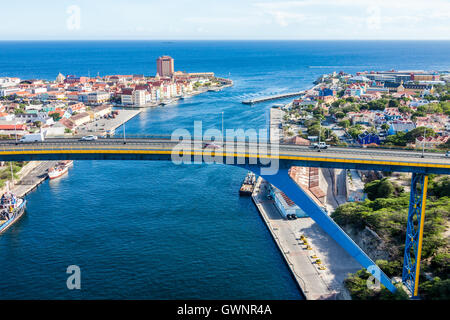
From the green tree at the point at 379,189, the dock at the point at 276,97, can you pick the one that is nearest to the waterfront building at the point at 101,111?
the dock at the point at 276,97

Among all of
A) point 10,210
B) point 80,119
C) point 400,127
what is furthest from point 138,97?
point 10,210

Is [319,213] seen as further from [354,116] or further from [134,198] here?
[354,116]

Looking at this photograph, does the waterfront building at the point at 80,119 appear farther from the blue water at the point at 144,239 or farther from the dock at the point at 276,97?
the dock at the point at 276,97

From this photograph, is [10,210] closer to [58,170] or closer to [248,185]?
[58,170]

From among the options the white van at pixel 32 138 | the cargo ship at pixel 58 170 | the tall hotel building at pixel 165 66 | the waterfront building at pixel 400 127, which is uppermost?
the tall hotel building at pixel 165 66

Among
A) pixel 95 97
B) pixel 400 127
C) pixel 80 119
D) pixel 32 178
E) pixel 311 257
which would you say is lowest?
pixel 311 257
